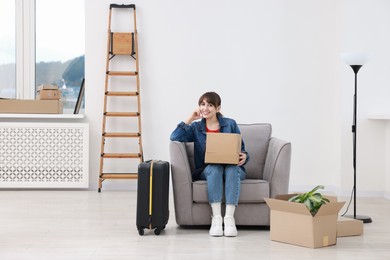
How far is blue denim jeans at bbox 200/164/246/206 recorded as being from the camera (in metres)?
4.85

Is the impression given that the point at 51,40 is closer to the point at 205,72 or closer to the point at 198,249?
the point at 205,72

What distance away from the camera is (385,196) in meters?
6.91

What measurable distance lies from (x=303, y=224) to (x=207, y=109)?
1.20 m

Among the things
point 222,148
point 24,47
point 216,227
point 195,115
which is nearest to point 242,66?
point 195,115

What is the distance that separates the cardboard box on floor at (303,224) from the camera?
434 cm

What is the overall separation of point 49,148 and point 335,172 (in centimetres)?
304

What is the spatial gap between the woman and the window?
9.86ft

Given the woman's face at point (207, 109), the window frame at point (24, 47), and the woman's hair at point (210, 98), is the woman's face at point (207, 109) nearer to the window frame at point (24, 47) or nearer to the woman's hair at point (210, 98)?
the woman's hair at point (210, 98)

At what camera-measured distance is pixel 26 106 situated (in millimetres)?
7277

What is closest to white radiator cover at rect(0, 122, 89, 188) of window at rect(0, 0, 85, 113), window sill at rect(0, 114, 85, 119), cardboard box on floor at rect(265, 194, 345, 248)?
window sill at rect(0, 114, 85, 119)

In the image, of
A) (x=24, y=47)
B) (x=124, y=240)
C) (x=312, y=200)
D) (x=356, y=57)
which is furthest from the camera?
(x=24, y=47)

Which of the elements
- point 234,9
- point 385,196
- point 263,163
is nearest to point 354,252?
point 263,163

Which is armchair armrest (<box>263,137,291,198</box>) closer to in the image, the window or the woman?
the woman

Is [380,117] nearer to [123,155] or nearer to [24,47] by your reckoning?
[123,155]
